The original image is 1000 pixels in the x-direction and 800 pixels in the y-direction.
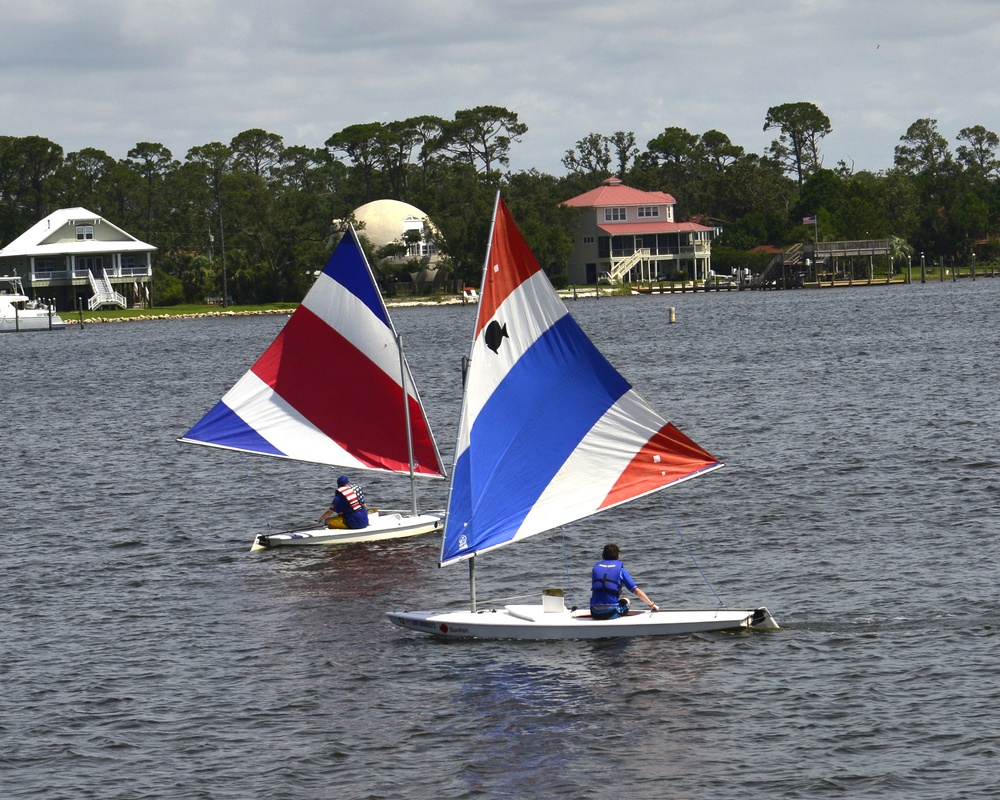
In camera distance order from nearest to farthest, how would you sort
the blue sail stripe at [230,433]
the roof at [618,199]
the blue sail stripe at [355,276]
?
the blue sail stripe at [355,276]
the blue sail stripe at [230,433]
the roof at [618,199]

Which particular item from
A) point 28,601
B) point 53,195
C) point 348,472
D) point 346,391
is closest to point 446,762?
point 28,601

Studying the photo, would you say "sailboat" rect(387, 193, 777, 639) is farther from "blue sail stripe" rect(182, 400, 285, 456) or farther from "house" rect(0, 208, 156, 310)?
"house" rect(0, 208, 156, 310)

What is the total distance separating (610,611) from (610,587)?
1.43 feet

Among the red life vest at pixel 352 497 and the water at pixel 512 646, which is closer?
the water at pixel 512 646

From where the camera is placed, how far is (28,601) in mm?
28688

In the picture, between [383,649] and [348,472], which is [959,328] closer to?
[348,472]

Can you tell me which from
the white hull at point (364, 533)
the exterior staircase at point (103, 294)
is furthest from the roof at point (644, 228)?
the white hull at point (364, 533)

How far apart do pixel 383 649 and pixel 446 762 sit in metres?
5.22

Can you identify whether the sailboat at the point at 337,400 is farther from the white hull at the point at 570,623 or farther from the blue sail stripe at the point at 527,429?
the blue sail stripe at the point at 527,429

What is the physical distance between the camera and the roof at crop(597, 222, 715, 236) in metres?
183

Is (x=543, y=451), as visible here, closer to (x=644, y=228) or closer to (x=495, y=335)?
(x=495, y=335)

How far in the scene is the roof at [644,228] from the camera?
18262cm

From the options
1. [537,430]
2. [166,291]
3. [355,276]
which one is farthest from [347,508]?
[166,291]

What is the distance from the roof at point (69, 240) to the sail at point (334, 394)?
132401 mm
